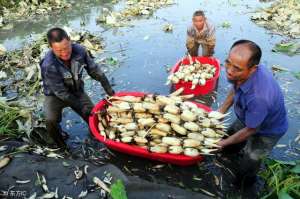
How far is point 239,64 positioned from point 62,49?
6.76 feet

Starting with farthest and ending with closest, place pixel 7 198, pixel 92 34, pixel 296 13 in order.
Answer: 1. pixel 296 13
2. pixel 92 34
3. pixel 7 198

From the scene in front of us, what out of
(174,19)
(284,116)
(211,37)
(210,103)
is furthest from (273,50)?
(284,116)

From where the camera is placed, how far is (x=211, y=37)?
6.22m

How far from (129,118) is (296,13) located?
23.8ft

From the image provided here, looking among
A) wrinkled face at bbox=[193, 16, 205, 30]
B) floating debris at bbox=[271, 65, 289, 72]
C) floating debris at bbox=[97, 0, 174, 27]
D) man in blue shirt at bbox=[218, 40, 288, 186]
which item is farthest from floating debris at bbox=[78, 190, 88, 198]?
floating debris at bbox=[97, 0, 174, 27]

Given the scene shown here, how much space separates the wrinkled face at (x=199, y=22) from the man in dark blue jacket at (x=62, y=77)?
8.04 ft

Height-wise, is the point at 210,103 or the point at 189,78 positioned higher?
the point at 189,78

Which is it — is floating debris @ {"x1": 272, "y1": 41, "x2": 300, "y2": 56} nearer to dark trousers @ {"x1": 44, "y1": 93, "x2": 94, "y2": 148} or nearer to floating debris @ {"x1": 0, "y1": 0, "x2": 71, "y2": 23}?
dark trousers @ {"x1": 44, "y1": 93, "x2": 94, "y2": 148}

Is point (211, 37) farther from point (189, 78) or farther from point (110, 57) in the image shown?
point (110, 57)

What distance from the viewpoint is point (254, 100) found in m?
2.91

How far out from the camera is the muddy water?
4332 mm

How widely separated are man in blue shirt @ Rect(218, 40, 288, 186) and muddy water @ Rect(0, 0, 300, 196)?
32.0 inches

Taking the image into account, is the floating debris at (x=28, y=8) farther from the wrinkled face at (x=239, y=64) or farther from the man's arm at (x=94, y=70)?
the wrinkled face at (x=239, y=64)

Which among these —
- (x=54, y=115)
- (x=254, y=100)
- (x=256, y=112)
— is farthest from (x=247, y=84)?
(x=54, y=115)
